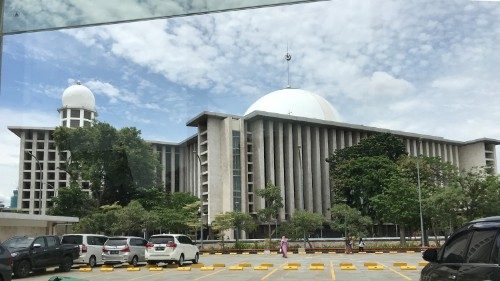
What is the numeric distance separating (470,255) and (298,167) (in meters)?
69.3

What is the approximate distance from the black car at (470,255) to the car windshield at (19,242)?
646 inches

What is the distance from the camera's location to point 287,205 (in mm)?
71500

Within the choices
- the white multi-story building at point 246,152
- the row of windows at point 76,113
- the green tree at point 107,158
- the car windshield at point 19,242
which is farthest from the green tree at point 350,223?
Answer: the row of windows at point 76,113

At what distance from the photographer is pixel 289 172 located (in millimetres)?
72312

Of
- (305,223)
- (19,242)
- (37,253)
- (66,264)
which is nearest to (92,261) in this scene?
(66,264)

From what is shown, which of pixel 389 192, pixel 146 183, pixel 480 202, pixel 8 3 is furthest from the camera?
pixel 146 183

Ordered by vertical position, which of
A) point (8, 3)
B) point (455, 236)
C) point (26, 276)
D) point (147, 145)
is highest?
point (147, 145)

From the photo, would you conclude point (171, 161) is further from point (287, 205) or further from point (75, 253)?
point (75, 253)

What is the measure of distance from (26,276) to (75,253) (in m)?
3.04

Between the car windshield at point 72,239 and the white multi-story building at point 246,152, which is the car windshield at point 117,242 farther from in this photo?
the white multi-story building at point 246,152

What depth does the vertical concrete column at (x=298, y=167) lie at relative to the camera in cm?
7262

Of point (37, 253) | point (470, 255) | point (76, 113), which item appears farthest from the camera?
point (76, 113)

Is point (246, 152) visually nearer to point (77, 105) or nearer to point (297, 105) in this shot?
point (297, 105)

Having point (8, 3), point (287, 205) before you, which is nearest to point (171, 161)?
point (287, 205)
